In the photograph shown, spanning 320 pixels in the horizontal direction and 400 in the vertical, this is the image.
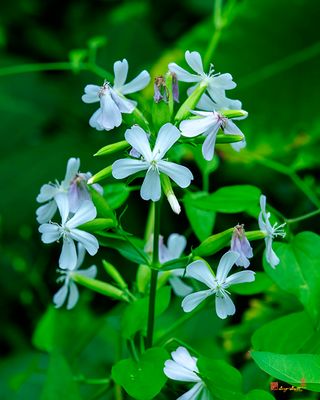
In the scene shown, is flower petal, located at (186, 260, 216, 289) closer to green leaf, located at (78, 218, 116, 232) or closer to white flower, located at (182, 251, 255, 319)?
white flower, located at (182, 251, 255, 319)

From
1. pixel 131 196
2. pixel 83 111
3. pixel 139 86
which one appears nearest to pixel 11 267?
pixel 131 196

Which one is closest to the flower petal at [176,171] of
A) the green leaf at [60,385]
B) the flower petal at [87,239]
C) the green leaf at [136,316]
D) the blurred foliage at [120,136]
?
the flower petal at [87,239]

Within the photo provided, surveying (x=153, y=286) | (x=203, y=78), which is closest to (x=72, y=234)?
(x=153, y=286)

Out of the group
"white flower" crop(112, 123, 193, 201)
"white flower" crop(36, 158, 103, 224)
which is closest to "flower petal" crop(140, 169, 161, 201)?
"white flower" crop(112, 123, 193, 201)

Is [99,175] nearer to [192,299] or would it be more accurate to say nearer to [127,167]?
[127,167]

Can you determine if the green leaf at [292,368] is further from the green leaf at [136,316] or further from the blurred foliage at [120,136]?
the blurred foliage at [120,136]
